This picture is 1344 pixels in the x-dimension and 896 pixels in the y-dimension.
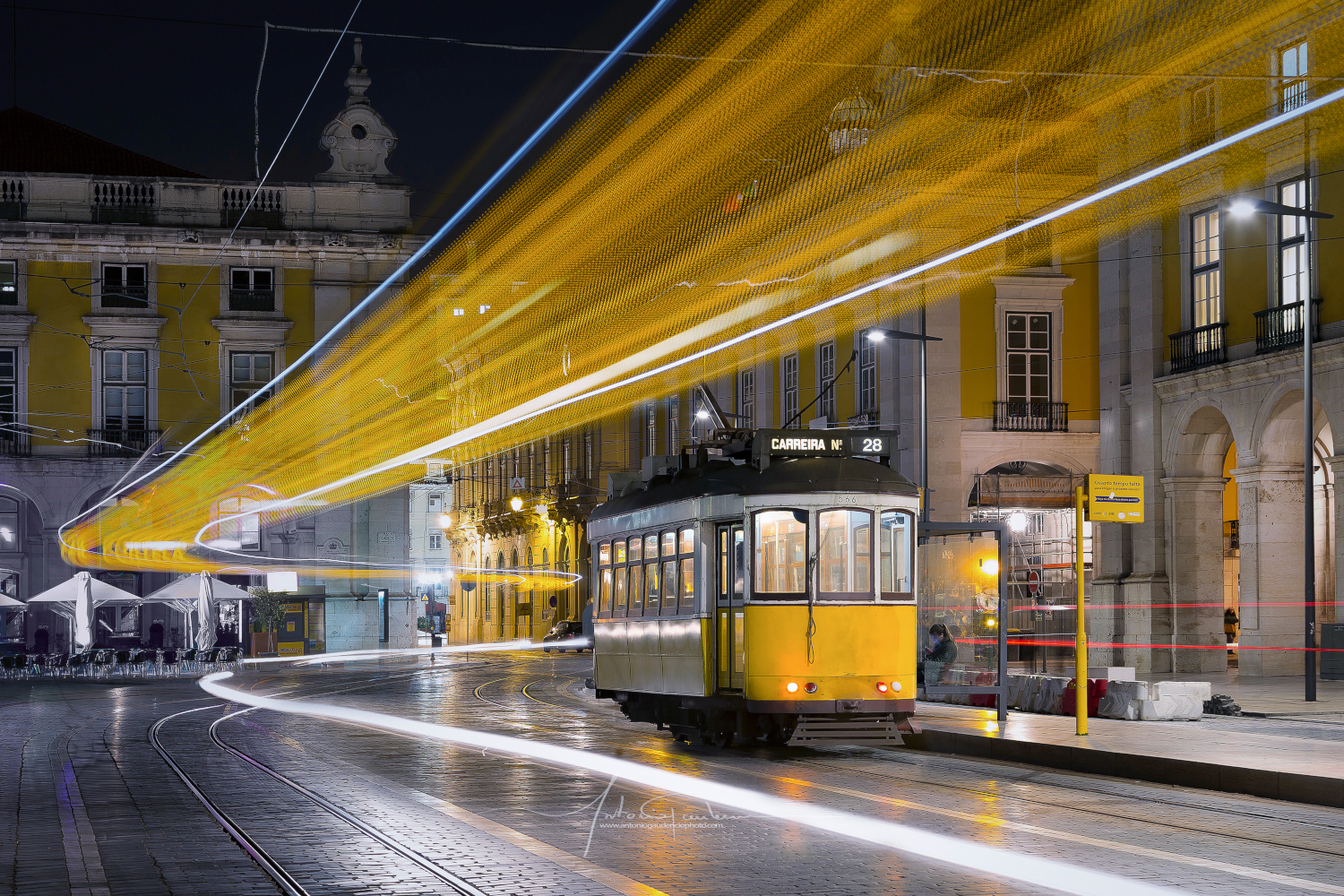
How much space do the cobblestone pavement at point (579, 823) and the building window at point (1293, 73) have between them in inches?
497

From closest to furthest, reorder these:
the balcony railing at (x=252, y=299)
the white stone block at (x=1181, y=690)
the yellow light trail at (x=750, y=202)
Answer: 1. the white stone block at (x=1181, y=690)
2. the yellow light trail at (x=750, y=202)
3. the balcony railing at (x=252, y=299)

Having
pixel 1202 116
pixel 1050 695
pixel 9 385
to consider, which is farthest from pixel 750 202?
pixel 1050 695

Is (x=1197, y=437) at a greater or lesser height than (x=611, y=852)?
greater

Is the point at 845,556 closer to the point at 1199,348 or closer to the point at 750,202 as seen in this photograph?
the point at 1199,348

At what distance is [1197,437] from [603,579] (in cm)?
1729

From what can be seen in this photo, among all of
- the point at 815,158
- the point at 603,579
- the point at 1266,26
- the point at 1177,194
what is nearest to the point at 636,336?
the point at 815,158

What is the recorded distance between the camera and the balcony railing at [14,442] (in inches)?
2233

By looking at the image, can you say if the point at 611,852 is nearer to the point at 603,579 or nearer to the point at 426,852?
the point at 426,852

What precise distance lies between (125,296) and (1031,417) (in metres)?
31.9

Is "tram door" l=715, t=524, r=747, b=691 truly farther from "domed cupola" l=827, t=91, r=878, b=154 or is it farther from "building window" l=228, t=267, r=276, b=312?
"building window" l=228, t=267, r=276, b=312

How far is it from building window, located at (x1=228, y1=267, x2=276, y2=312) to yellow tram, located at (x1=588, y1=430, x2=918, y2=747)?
42.5m

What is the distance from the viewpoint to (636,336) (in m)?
55.7

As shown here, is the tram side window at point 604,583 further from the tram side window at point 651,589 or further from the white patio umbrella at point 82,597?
the white patio umbrella at point 82,597

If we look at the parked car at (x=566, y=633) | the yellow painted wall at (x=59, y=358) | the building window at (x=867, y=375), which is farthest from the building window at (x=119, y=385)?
the building window at (x=867, y=375)
